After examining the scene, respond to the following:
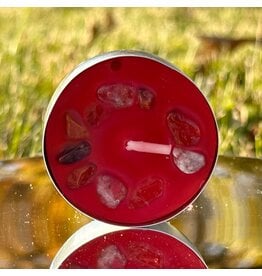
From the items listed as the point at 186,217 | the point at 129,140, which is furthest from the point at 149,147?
the point at 186,217

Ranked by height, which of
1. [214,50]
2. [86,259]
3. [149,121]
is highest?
[214,50]

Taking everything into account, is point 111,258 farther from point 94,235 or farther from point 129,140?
point 129,140

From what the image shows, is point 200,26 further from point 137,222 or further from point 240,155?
point 137,222

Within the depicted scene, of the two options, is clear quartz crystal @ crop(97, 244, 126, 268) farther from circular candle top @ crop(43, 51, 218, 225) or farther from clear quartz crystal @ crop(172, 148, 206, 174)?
clear quartz crystal @ crop(172, 148, 206, 174)

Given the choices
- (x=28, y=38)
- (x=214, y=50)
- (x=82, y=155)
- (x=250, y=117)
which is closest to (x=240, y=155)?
(x=250, y=117)

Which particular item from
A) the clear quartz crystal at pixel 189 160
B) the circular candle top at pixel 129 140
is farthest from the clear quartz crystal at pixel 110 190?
the clear quartz crystal at pixel 189 160

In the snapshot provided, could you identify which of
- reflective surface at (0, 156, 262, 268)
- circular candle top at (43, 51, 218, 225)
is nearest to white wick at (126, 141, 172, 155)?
Answer: circular candle top at (43, 51, 218, 225)
